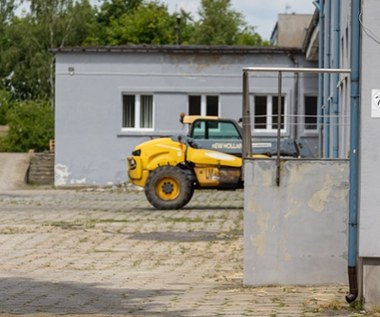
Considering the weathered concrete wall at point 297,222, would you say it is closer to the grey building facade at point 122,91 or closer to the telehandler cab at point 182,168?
the telehandler cab at point 182,168

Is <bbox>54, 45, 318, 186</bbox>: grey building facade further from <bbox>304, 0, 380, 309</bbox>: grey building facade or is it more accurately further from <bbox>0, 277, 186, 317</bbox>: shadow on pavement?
<bbox>304, 0, 380, 309</bbox>: grey building facade

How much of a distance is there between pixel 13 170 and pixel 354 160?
31.2 m

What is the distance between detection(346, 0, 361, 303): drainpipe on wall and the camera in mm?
11891

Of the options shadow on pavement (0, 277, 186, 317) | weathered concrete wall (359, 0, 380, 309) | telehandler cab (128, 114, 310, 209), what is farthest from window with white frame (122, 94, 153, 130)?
weathered concrete wall (359, 0, 380, 309)

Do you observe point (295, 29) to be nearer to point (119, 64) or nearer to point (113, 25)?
point (113, 25)

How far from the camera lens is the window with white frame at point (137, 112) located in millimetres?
41031

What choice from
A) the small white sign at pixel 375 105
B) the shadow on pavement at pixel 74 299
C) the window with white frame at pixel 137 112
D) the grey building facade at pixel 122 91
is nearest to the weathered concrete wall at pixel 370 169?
the small white sign at pixel 375 105

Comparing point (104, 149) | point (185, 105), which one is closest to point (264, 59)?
point (185, 105)

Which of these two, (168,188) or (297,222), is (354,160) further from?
(168,188)

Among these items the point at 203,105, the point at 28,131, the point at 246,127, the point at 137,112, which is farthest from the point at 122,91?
the point at 246,127

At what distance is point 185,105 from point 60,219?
15856 millimetres

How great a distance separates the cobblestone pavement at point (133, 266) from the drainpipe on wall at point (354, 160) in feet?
1.03

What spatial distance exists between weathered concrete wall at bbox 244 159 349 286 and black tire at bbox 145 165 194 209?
15.3 meters

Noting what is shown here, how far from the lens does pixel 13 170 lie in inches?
1663
